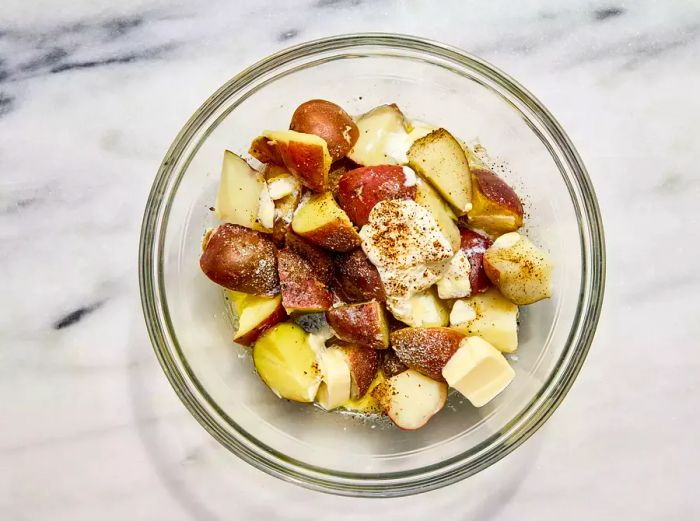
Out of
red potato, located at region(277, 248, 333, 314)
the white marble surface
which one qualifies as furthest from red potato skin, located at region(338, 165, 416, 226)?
the white marble surface

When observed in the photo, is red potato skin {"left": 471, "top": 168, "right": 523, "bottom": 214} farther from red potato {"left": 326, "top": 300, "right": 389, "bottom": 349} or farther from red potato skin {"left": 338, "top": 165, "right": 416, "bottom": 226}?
red potato {"left": 326, "top": 300, "right": 389, "bottom": 349}

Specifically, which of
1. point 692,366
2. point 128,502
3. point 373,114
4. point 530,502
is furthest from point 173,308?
point 692,366

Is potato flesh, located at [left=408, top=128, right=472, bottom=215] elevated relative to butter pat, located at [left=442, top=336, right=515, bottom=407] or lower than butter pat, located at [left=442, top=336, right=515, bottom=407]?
elevated

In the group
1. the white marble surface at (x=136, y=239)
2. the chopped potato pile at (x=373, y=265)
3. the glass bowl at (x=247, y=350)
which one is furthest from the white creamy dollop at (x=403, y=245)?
the white marble surface at (x=136, y=239)

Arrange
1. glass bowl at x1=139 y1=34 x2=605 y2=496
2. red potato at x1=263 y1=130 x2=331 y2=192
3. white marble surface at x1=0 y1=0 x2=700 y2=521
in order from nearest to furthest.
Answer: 1. red potato at x1=263 y1=130 x2=331 y2=192
2. glass bowl at x1=139 y1=34 x2=605 y2=496
3. white marble surface at x1=0 y1=0 x2=700 y2=521

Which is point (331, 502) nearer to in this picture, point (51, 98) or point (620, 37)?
point (51, 98)
